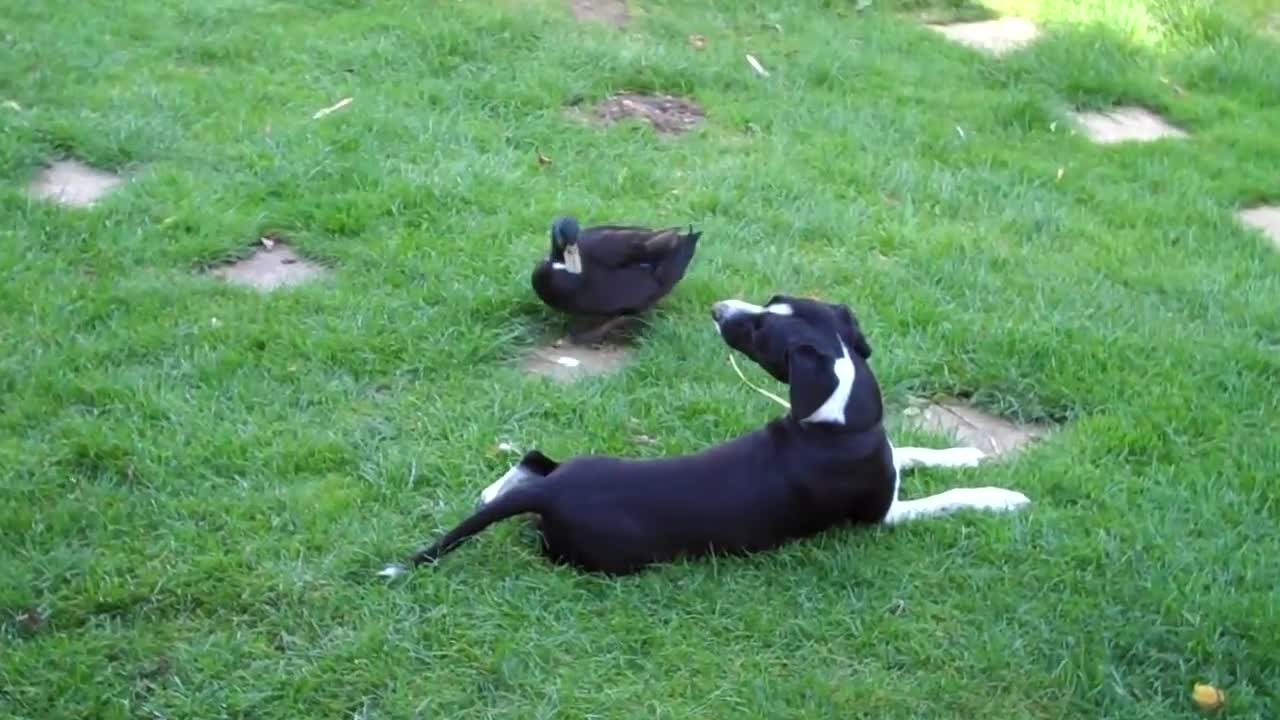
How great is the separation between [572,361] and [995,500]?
1331 mm

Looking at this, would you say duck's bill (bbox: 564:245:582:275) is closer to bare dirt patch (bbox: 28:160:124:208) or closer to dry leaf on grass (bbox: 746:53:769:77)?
bare dirt patch (bbox: 28:160:124:208)

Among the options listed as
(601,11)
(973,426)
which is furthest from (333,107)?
(973,426)

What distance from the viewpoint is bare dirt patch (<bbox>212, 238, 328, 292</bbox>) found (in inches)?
200

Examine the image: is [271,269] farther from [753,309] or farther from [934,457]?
[934,457]

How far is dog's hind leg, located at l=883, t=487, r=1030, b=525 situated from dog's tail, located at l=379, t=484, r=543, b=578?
0.87 metres

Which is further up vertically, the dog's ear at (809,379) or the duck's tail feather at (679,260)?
the dog's ear at (809,379)

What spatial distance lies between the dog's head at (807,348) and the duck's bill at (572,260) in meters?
0.78

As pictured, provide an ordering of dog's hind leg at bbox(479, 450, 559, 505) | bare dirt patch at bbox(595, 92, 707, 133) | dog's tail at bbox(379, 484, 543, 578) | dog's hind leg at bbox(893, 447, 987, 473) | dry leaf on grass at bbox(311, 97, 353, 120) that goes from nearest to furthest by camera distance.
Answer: dog's tail at bbox(379, 484, 543, 578)
dog's hind leg at bbox(479, 450, 559, 505)
dog's hind leg at bbox(893, 447, 987, 473)
dry leaf on grass at bbox(311, 97, 353, 120)
bare dirt patch at bbox(595, 92, 707, 133)

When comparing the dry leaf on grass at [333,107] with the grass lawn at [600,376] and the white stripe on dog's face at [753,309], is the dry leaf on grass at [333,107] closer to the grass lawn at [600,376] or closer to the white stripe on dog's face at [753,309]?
the grass lawn at [600,376]

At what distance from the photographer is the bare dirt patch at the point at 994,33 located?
7391 mm

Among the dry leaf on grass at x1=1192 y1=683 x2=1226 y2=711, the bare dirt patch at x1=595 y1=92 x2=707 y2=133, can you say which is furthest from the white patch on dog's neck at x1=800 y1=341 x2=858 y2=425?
the bare dirt patch at x1=595 y1=92 x2=707 y2=133

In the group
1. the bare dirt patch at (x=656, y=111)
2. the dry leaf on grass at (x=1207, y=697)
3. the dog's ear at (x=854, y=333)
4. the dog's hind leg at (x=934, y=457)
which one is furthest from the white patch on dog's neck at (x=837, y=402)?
the bare dirt patch at (x=656, y=111)

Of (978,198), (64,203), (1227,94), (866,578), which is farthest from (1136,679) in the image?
(1227,94)

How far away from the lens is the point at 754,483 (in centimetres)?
372
